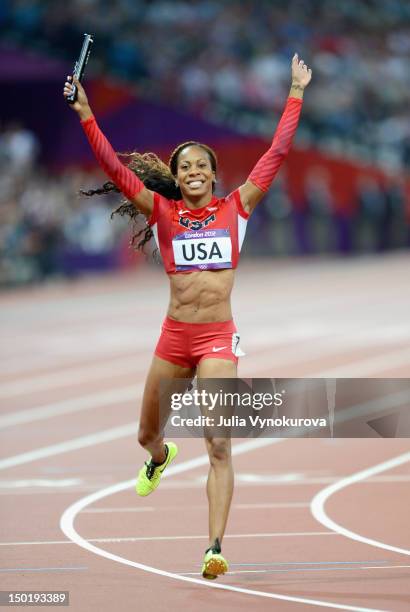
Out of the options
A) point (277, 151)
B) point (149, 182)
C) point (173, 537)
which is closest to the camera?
point (277, 151)

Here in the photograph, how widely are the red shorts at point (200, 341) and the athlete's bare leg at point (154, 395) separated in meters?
0.08

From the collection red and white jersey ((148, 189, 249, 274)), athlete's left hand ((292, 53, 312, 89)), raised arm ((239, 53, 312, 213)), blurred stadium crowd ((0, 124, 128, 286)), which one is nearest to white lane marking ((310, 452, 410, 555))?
red and white jersey ((148, 189, 249, 274))

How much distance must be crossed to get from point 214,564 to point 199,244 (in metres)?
1.69

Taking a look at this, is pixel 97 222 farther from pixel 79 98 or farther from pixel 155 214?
pixel 79 98

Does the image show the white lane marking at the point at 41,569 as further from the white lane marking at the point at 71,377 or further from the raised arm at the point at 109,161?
the white lane marking at the point at 71,377

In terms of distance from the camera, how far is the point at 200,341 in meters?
7.81

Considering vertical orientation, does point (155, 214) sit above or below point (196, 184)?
below

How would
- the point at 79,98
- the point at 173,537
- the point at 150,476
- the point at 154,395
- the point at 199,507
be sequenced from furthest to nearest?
the point at 199,507, the point at 173,537, the point at 150,476, the point at 154,395, the point at 79,98

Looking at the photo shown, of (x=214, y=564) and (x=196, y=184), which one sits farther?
Result: (x=196, y=184)

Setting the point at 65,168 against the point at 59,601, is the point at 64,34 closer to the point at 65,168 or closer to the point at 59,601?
the point at 65,168

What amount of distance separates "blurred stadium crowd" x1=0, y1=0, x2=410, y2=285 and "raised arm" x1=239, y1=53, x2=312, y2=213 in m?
23.1

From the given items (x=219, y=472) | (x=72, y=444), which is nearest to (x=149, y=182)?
(x=219, y=472)

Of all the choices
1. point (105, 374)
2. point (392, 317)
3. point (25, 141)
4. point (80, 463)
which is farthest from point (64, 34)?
point (80, 463)

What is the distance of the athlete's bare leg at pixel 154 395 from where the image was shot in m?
7.97
